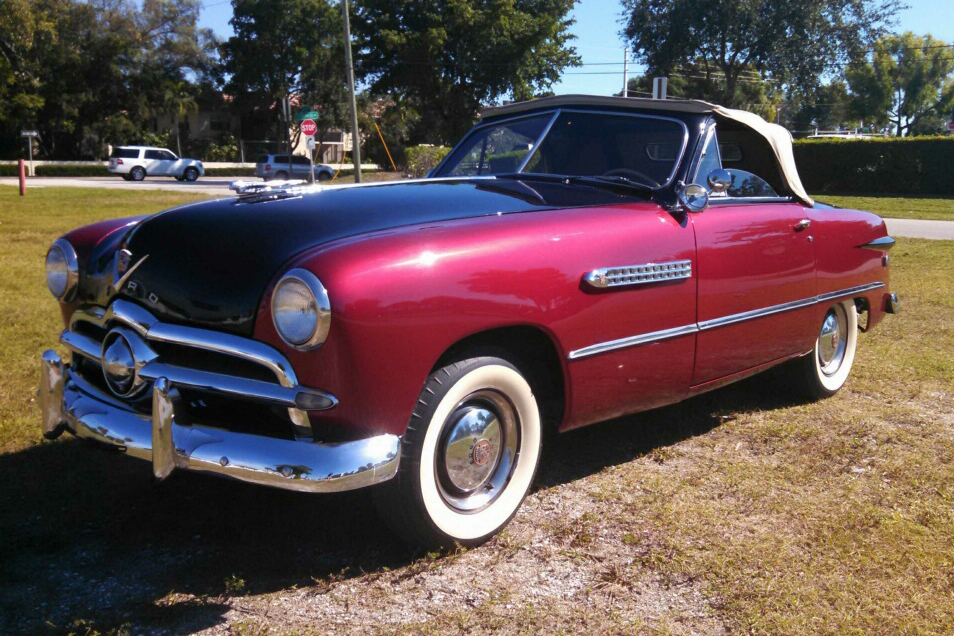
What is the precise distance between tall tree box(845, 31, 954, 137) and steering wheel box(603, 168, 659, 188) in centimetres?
7020

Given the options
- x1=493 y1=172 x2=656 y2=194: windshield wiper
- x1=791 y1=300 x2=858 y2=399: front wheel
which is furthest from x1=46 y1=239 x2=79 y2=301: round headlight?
x1=791 y1=300 x2=858 y2=399: front wheel

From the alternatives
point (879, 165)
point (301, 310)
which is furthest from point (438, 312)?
point (879, 165)

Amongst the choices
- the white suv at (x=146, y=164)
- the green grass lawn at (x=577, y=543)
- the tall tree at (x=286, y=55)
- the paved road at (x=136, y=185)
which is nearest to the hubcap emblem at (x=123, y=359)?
the green grass lawn at (x=577, y=543)

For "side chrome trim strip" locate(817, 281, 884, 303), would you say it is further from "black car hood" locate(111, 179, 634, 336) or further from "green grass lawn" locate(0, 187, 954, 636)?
"black car hood" locate(111, 179, 634, 336)

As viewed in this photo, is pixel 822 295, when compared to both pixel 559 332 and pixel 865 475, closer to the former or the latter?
pixel 865 475

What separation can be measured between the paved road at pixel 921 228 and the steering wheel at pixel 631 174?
11667 mm

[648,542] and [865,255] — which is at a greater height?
[865,255]

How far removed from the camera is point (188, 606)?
254 cm

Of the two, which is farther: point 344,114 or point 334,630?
point 344,114

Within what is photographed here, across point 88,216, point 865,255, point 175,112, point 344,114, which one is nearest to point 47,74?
point 175,112

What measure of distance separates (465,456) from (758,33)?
3825 cm

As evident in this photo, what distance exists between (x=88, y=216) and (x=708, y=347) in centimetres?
1491

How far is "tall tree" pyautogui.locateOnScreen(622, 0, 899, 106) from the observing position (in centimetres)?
3659

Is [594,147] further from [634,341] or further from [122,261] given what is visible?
[122,261]
